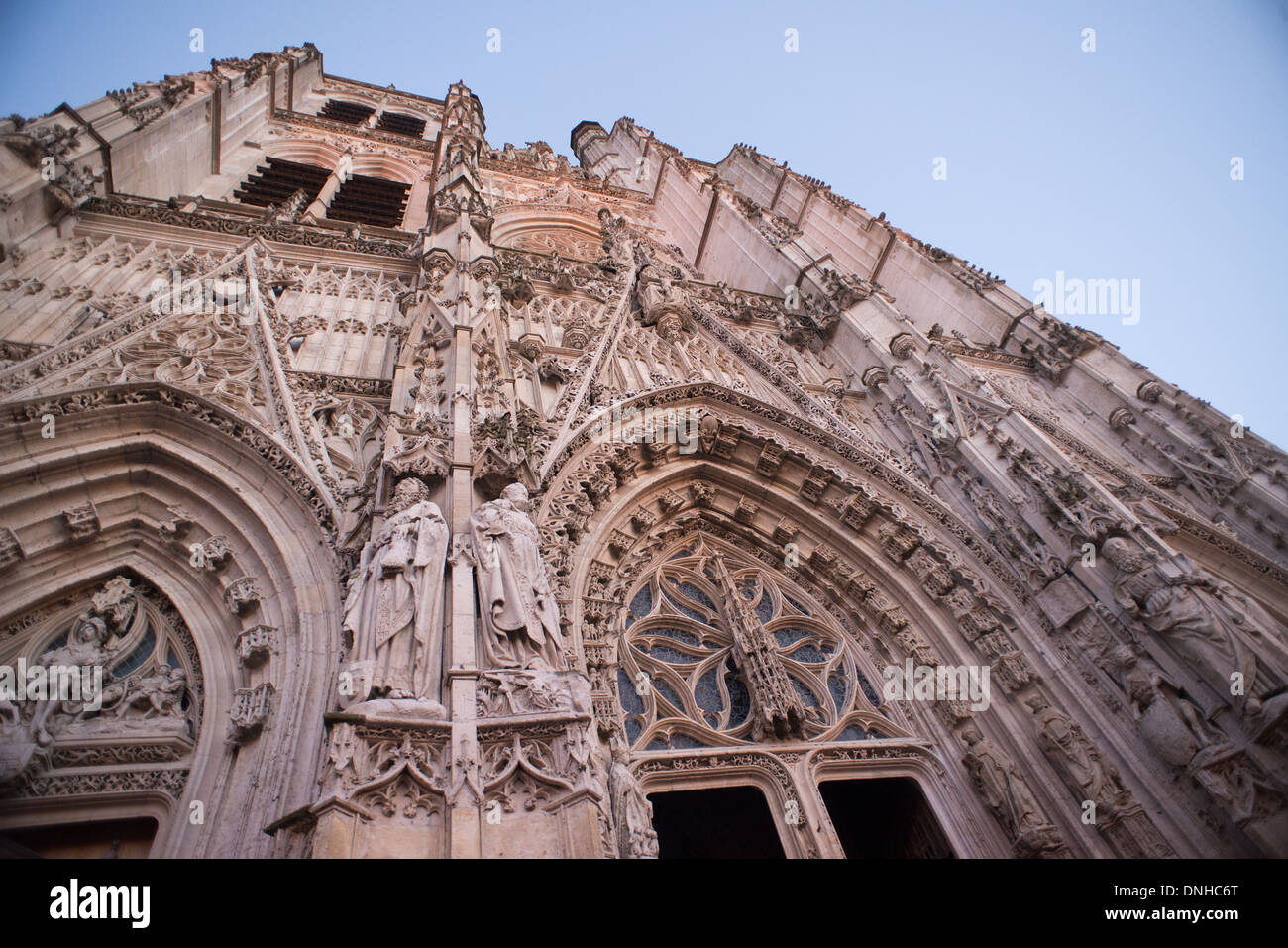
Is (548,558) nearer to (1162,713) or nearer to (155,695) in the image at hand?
(155,695)

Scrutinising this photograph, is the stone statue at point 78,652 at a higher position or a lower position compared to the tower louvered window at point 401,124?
lower

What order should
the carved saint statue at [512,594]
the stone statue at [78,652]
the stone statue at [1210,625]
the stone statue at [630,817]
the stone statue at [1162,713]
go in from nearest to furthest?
the carved saint statue at [512,594] → the stone statue at [630,817] → the stone statue at [78,652] → the stone statue at [1210,625] → the stone statue at [1162,713]

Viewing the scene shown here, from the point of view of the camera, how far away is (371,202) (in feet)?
54.2

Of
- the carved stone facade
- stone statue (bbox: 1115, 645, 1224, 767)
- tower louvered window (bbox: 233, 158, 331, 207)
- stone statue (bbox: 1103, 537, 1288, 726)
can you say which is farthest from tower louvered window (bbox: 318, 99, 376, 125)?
stone statue (bbox: 1115, 645, 1224, 767)

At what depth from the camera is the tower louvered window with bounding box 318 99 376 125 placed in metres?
22.7

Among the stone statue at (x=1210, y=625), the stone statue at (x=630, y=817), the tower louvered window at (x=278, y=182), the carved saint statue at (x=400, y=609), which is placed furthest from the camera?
the tower louvered window at (x=278, y=182)

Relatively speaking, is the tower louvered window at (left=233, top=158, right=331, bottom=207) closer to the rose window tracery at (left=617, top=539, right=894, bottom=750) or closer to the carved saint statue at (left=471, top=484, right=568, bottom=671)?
the rose window tracery at (left=617, top=539, right=894, bottom=750)

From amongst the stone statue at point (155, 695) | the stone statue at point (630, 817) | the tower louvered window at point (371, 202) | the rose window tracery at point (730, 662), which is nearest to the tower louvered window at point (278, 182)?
the tower louvered window at point (371, 202)

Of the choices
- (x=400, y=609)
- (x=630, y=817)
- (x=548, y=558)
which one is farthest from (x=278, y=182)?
(x=630, y=817)

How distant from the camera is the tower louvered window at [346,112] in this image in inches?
894

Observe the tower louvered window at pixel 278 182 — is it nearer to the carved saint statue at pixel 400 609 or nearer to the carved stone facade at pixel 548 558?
the carved stone facade at pixel 548 558

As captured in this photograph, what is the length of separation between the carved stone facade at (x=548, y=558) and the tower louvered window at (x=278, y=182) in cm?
280

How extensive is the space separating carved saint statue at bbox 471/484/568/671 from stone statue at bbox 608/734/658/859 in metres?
1.25
